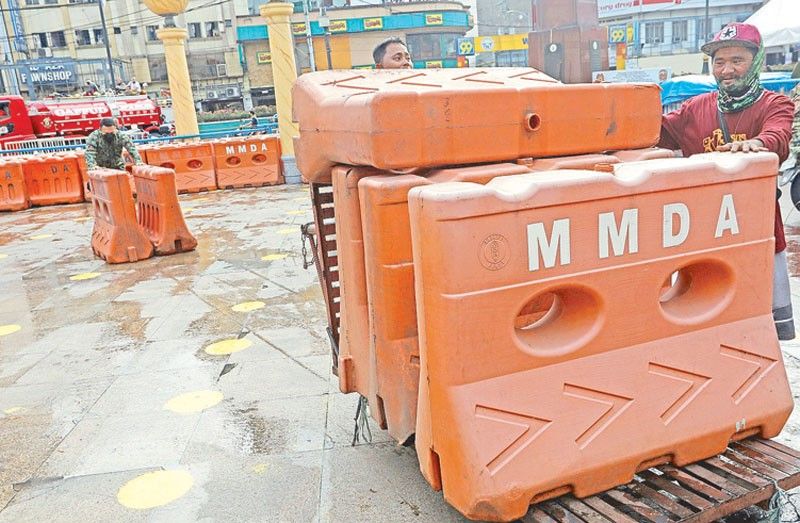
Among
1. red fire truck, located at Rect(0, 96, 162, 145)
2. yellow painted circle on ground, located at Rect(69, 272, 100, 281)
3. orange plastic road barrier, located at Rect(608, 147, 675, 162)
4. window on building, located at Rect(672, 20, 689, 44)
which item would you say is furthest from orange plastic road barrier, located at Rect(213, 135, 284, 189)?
window on building, located at Rect(672, 20, 689, 44)

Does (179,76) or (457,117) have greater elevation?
(179,76)

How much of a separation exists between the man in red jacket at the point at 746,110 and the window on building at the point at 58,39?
226 feet

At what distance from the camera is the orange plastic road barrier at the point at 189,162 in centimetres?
1444

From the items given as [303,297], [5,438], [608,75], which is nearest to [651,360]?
[5,438]

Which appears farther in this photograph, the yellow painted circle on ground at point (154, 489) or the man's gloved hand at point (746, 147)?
the yellow painted circle on ground at point (154, 489)

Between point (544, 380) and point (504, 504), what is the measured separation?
419 millimetres

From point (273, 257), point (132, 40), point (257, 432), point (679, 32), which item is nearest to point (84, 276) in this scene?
point (273, 257)

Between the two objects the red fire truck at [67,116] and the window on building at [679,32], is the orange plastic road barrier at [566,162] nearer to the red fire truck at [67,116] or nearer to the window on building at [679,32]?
the red fire truck at [67,116]

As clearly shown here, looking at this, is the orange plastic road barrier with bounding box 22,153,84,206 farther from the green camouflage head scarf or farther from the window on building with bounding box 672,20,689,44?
the window on building with bounding box 672,20,689,44

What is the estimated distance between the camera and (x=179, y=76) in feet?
59.3

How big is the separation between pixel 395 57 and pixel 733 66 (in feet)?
7.42

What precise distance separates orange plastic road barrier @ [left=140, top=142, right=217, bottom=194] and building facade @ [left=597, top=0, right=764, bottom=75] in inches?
2121

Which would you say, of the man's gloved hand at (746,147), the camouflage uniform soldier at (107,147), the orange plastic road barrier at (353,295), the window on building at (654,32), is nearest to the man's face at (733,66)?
the man's gloved hand at (746,147)

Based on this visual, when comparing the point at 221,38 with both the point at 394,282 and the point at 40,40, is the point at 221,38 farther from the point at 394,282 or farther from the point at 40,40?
the point at 394,282
